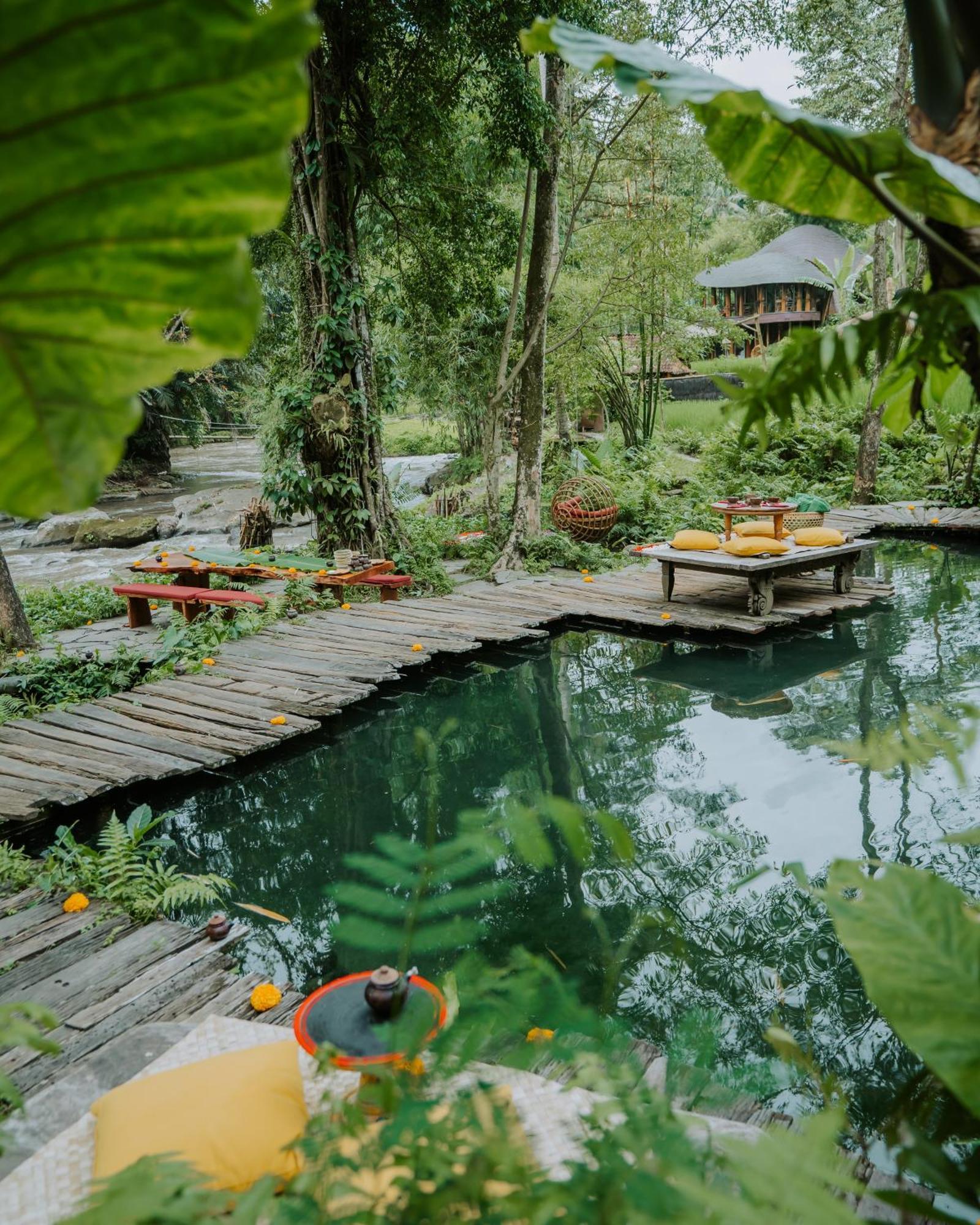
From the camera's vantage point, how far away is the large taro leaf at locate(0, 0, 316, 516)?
1.45 feet

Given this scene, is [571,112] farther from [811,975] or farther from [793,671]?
[811,975]

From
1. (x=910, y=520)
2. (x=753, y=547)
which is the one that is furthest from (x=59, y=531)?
(x=910, y=520)

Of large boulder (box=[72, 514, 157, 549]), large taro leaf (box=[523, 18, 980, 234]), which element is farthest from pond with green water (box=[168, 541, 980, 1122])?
large boulder (box=[72, 514, 157, 549])

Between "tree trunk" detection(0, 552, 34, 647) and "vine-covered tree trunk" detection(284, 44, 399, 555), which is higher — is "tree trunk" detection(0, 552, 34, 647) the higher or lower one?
the lower one

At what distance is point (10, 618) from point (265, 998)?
5.00 m

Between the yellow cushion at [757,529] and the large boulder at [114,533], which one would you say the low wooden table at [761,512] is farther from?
the large boulder at [114,533]

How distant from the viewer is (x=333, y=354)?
7949mm

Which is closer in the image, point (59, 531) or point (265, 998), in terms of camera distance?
point (265, 998)

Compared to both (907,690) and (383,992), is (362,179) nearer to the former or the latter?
(907,690)

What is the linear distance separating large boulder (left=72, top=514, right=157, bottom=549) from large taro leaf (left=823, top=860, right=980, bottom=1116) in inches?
521

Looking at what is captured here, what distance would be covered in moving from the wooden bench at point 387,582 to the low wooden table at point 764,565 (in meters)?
2.08

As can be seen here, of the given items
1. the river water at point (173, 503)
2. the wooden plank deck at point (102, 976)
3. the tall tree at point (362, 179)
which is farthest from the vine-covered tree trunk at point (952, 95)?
the river water at point (173, 503)

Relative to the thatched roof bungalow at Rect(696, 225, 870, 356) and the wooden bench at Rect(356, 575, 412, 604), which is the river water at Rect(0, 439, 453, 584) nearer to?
the wooden bench at Rect(356, 575, 412, 604)

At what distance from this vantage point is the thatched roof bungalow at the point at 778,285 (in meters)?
22.5
